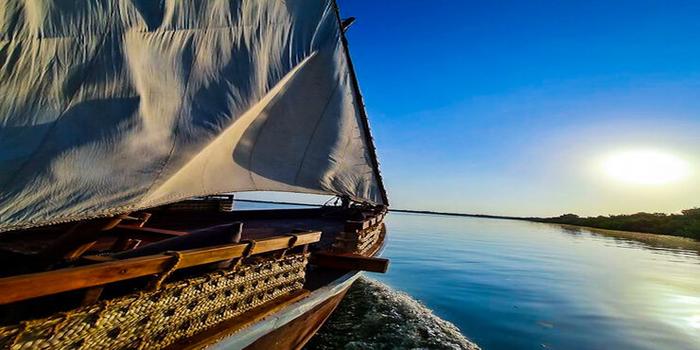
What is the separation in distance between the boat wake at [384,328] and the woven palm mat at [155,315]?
3.59m

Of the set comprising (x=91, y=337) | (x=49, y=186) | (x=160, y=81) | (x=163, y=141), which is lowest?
(x=91, y=337)

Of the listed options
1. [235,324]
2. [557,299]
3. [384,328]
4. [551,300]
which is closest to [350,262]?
[235,324]

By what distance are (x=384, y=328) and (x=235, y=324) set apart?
5.23 m

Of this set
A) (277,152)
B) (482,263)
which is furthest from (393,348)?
(482,263)

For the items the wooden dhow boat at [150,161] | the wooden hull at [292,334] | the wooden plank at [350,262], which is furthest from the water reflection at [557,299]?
the wooden dhow boat at [150,161]

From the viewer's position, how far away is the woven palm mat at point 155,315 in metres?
1.84

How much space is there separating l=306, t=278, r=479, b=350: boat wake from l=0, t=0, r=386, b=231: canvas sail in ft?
11.5

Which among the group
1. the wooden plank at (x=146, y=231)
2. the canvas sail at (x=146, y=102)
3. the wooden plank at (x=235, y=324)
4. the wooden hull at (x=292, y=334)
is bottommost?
the wooden hull at (x=292, y=334)

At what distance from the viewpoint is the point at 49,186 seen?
250 cm

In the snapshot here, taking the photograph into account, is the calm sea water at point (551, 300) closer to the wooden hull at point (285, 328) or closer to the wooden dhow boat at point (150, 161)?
the wooden hull at point (285, 328)

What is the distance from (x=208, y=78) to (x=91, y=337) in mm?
2607

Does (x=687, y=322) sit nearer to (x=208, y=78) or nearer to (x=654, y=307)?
(x=654, y=307)

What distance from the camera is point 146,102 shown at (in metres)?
3.09

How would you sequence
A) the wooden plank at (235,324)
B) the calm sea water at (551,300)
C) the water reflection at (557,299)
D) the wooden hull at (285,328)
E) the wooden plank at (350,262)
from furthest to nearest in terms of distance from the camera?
the water reflection at (557,299) < the calm sea water at (551,300) < the wooden plank at (350,262) < the wooden hull at (285,328) < the wooden plank at (235,324)
